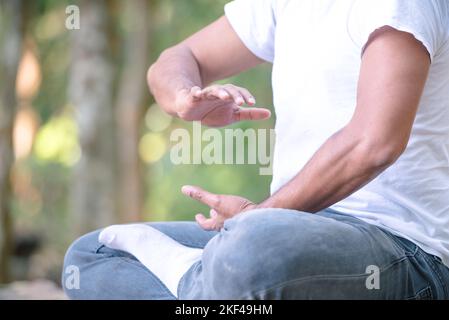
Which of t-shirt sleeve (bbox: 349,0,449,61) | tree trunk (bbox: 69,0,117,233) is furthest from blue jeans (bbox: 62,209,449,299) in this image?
tree trunk (bbox: 69,0,117,233)

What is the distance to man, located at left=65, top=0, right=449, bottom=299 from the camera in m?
1.54

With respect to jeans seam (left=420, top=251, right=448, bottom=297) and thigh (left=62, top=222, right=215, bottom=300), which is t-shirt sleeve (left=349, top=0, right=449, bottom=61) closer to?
jeans seam (left=420, top=251, right=448, bottom=297)

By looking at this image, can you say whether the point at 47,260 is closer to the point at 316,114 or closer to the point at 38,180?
the point at 38,180

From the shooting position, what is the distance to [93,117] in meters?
7.00

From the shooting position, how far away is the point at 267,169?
3.12m

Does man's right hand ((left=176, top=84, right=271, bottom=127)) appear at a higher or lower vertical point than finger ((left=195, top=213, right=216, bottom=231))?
higher

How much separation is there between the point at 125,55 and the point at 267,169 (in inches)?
251

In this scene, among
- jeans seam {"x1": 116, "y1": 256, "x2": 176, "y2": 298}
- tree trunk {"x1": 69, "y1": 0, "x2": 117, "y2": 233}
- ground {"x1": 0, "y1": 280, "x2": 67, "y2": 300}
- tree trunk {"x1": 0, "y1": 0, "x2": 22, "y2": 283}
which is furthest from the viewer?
tree trunk {"x1": 69, "y1": 0, "x2": 117, "y2": 233}

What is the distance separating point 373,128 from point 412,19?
216mm

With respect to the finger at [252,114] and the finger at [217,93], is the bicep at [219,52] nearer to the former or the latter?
the finger at [252,114]

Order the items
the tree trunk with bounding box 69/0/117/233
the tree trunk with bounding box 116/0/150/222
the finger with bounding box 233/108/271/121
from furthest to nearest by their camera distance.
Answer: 1. the tree trunk with bounding box 116/0/150/222
2. the tree trunk with bounding box 69/0/117/233
3. the finger with bounding box 233/108/271/121

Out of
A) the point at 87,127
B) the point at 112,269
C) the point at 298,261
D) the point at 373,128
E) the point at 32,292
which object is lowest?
the point at 32,292

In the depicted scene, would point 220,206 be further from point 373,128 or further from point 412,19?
point 412,19

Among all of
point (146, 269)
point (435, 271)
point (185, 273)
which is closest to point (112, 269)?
point (146, 269)
